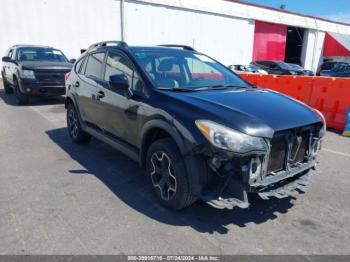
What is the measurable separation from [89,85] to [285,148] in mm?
3229

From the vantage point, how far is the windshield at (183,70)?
3.91 meters

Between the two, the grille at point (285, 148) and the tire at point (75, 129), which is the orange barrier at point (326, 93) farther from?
the tire at point (75, 129)

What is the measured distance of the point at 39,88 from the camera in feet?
32.5

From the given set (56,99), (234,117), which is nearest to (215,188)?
(234,117)

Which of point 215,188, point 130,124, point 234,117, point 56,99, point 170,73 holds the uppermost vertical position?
point 170,73

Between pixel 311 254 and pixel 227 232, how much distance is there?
0.77 m

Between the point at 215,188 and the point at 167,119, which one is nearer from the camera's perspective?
the point at 215,188

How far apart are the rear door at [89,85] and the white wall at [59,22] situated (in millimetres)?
15764

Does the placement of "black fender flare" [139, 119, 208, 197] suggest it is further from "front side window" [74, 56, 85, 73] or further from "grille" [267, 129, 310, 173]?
"front side window" [74, 56, 85, 73]

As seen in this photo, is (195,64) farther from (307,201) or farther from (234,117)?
(307,201)

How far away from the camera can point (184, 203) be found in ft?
10.6

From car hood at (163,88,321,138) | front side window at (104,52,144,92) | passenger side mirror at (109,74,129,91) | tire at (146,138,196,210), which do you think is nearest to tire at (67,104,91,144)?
front side window at (104,52,144,92)

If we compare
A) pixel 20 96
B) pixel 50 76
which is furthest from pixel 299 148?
pixel 20 96

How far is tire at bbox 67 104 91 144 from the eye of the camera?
5.77 m
